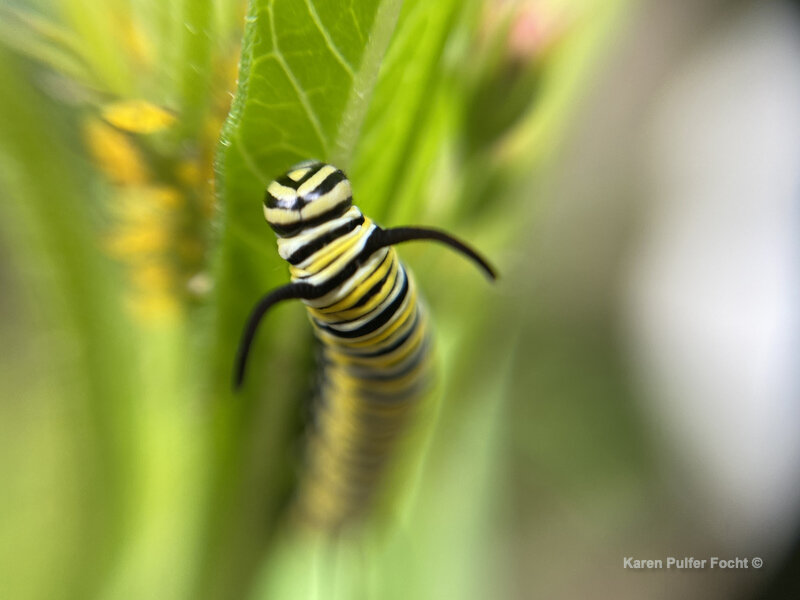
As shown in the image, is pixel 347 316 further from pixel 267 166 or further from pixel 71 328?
pixel 71 328

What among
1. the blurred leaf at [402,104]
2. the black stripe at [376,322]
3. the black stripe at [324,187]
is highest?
the blurred leaf at [402,104]

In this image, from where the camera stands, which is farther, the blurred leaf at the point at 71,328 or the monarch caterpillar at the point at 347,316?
the blurred leaf at the point at 71,328

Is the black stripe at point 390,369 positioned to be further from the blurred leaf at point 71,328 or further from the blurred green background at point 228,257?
the blurred leaf at point 71,328

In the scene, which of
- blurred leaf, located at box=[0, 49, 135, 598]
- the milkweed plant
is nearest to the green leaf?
the milkweed plant

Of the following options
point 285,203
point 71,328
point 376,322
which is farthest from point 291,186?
point 71,328

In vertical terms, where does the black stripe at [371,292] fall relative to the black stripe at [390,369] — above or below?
above

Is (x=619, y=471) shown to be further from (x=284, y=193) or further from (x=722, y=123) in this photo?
(x=284, y=193)

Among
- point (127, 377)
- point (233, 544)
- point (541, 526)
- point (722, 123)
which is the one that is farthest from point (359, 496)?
point (722, 123)

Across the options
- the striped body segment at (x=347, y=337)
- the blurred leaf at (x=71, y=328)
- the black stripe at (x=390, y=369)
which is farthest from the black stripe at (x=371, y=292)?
the blurred leaf at (x=71, y=328)
